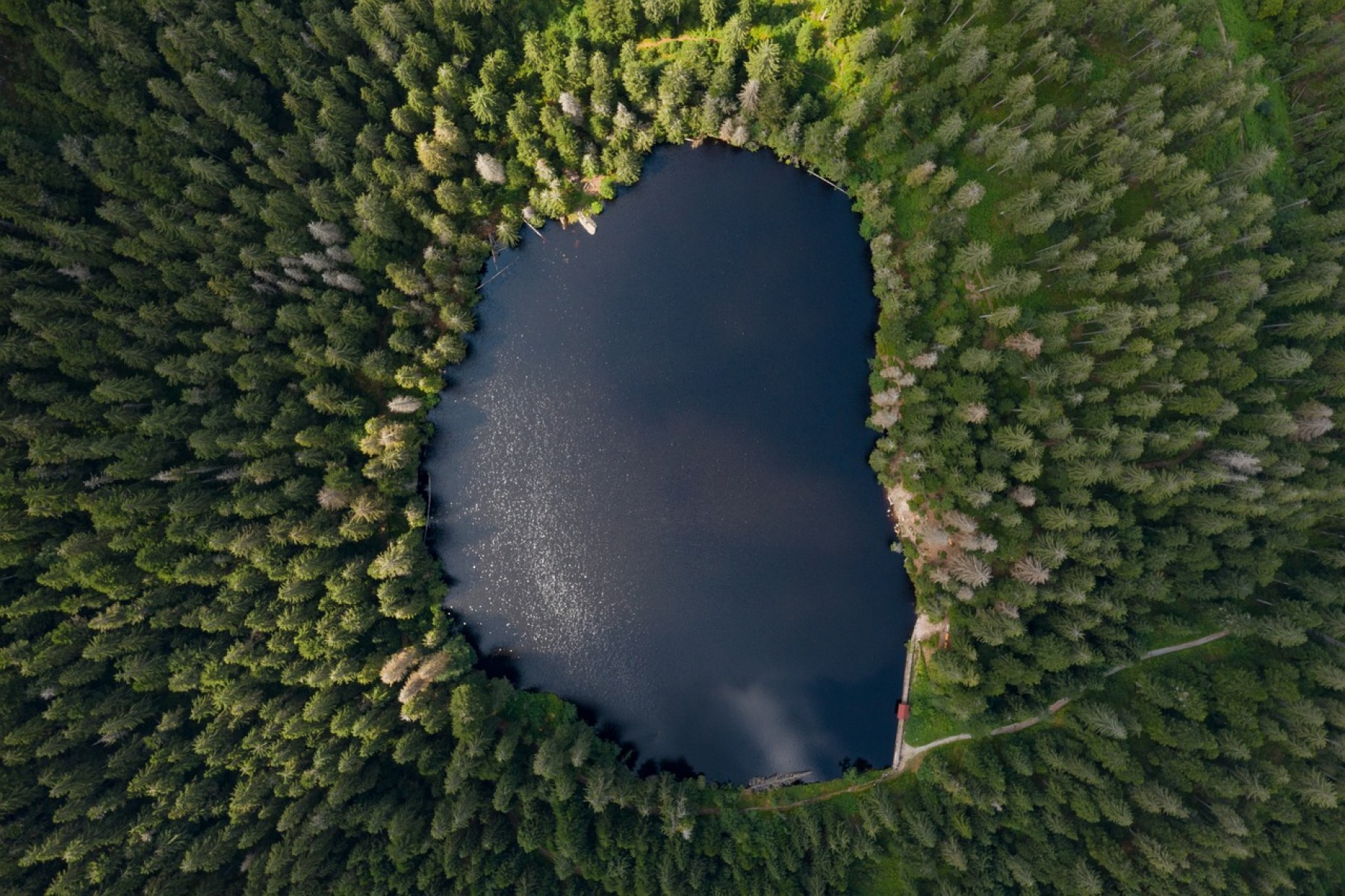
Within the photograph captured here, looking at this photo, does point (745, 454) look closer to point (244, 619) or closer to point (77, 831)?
point (244, 619)

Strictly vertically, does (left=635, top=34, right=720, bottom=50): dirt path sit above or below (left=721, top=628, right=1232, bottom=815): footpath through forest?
above

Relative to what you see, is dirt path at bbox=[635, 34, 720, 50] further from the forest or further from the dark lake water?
the dark lake water

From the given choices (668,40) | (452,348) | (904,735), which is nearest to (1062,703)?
(904,735)

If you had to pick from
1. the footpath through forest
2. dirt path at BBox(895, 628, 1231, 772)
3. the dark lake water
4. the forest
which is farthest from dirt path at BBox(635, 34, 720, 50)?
dirt path at BBox(895, 628, 1231, 772)

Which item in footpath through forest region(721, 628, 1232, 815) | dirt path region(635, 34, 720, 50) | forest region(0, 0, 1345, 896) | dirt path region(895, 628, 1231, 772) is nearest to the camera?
forest region(0, 0, 1345, 896)

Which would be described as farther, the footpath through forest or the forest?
the footpath through forest

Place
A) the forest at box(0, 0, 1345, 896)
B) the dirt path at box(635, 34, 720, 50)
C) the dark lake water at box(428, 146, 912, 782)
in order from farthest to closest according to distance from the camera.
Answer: the dark lake water at box(428, 146, 912, 782)
the dirt path at box(635, 34, 720, 50)
the forest at box(0, 0, 1345, 896)

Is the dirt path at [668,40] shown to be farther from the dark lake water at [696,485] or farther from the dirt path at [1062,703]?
the dirt path at [1062,703]

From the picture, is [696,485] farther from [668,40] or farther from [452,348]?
[668,40]
